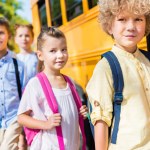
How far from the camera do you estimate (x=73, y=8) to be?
3871 mm

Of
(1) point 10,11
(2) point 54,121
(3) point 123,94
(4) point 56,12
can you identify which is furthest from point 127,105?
(1) point 10,11

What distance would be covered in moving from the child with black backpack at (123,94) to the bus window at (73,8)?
231 centimetres

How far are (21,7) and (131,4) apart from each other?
22166mm

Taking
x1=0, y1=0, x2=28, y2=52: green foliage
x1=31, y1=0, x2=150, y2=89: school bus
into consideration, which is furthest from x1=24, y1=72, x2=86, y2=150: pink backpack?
x1=0, y1=0, x2=28, y2=52: green foliage

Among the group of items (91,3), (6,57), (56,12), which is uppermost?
(56,12)

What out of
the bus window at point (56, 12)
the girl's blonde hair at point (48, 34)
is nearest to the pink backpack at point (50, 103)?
the girl's blonde hair at point (48, 34)

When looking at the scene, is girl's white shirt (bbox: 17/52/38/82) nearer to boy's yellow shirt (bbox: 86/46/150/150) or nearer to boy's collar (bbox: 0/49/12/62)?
boy's collar (bbox: 0/49/12/62)

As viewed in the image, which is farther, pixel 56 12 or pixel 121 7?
pixel 56 12

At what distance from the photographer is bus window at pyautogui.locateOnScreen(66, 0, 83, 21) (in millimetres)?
3726

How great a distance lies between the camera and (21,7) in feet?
75.2

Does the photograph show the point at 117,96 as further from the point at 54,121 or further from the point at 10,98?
the point at 10,98

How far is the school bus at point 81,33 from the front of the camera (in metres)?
3.30

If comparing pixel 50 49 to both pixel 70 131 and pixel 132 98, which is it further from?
pixel 132 98

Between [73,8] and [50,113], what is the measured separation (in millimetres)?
2198
